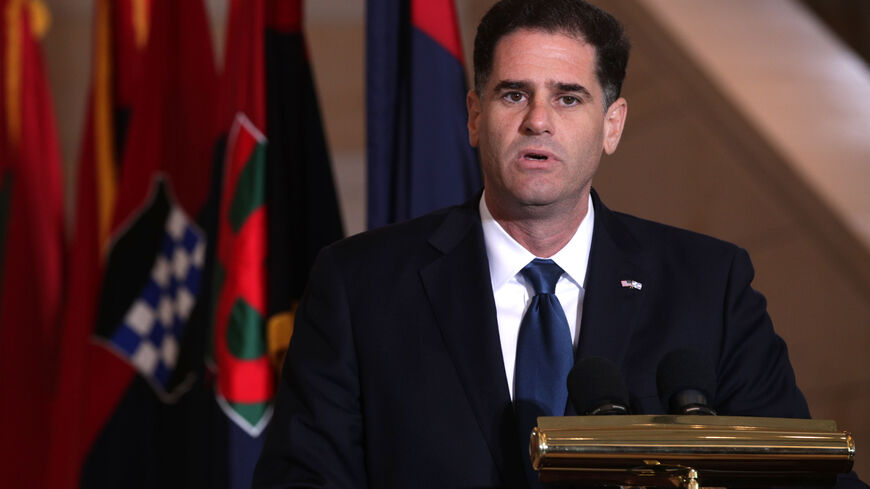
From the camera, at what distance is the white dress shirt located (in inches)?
78.9

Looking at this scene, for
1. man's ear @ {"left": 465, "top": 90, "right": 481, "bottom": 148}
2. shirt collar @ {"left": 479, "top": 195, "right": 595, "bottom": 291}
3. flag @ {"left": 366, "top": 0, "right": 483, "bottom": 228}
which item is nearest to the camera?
shirt collar @ {"left": 479, "top": 195, "right": 595, "bottom": 291}

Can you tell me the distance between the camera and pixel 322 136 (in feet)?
13.1

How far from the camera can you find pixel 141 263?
4422mm

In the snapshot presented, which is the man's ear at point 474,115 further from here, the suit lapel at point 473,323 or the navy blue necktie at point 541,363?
the navy blue necktie at point 541,363

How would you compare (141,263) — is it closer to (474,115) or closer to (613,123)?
(474,115)

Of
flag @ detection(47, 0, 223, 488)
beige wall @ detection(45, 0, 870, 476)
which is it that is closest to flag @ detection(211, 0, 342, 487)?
flag @ detection(47, 0, 223, 488)

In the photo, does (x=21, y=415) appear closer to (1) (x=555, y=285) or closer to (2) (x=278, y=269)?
(2) (x=278, y=269)

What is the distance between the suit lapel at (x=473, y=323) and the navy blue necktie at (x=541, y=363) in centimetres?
3

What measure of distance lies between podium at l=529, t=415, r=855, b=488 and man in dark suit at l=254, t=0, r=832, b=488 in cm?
39

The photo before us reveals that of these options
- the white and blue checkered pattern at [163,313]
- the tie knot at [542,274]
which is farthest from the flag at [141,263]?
the tie knot at [542,274]

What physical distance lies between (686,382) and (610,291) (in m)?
0.48

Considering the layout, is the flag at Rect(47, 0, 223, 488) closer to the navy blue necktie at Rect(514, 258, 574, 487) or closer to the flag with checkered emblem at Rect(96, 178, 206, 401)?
the flag with checkered emblem at Rect(96, 178, 206, 401)

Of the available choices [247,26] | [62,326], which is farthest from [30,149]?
[247,26]

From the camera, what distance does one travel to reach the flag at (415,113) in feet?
11.0
